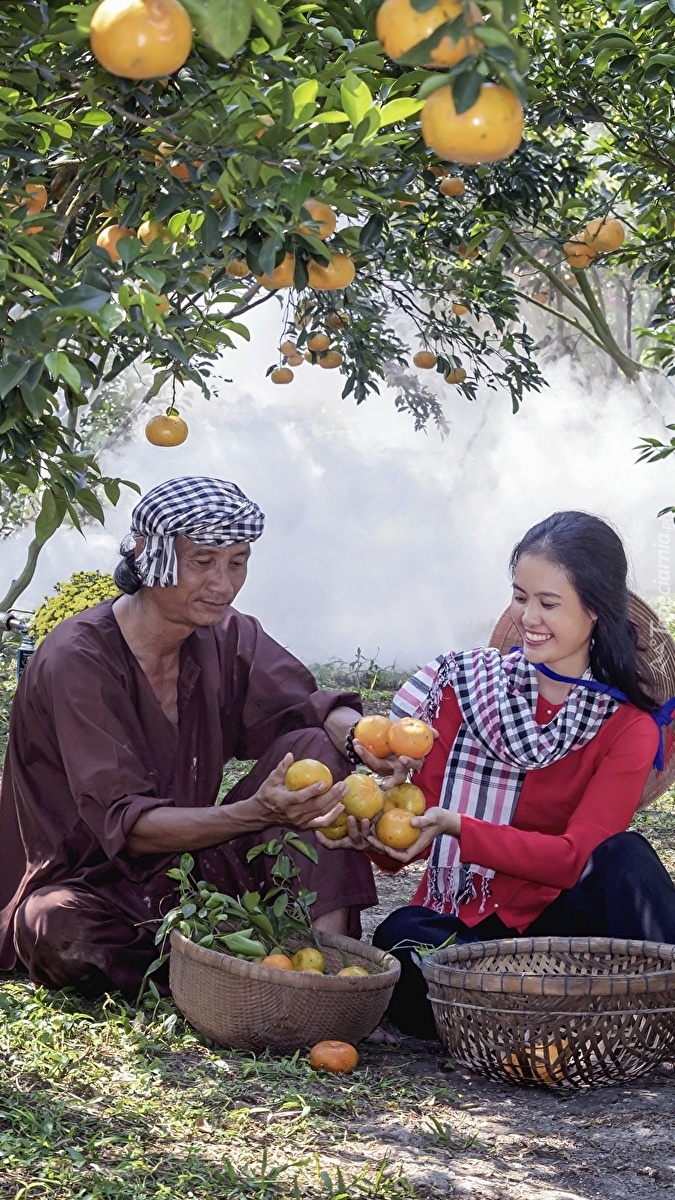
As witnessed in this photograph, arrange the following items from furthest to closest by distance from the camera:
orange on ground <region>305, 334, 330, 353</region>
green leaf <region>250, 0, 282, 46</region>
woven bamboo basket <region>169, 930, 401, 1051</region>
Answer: orange on ground <region>305, 334, 330, 353</region> → woven bamboo basket <region>169, 930, 401, 1051</region> → green leaf <region>250, 0, 282, 46</region>

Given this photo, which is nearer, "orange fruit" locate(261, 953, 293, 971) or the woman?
"orange fruit" locate(261, 953, 293, 971)

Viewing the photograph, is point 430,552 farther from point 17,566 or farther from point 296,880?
point 296,880

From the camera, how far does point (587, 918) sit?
2602mm

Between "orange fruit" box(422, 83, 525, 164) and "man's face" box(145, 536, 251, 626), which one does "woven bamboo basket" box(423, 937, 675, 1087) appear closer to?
"man's face" box(145, 536, 251, 626)

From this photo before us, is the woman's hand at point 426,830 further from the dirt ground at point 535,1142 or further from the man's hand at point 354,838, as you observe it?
the dirt ground at point 535,1142

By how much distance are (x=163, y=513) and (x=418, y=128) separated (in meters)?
1.00

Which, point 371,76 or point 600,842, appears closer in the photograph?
point 371,76

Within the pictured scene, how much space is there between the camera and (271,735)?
3.01 m

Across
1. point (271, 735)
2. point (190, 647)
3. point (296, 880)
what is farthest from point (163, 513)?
point (296, 880)

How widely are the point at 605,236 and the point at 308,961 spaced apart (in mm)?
2102

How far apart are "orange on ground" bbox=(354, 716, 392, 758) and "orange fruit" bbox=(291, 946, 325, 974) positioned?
41cm

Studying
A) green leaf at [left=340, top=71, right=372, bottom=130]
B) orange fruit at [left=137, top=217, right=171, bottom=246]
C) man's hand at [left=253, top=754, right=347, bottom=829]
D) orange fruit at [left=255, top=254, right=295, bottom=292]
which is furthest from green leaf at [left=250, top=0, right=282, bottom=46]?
man's hand at [left=253, top=754, right=347, bottom=829]

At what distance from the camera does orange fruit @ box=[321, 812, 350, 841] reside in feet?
8.48

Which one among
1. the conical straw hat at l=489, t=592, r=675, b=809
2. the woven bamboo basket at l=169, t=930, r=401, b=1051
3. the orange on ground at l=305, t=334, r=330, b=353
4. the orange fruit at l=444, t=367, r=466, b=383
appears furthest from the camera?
the orange fruit at l=444, t=367, r=466, b=383
